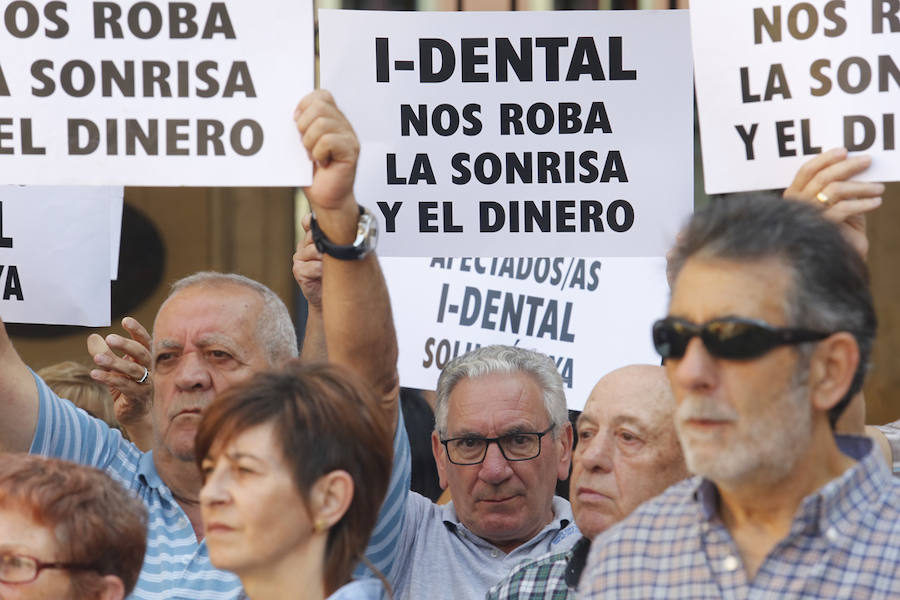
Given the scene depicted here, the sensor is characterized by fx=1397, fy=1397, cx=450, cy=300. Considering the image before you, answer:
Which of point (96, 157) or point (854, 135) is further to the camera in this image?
point (96, 157)

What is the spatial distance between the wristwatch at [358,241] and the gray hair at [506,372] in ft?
2.66

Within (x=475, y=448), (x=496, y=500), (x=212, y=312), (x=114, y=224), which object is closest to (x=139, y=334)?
(x=114, y=224)

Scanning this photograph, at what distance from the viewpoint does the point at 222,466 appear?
249 centimetres

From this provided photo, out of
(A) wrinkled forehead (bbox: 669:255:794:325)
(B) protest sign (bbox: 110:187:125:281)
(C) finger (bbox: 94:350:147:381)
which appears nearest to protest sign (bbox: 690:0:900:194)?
(A) wrinkled forehead (bbox: 669:255:794:325)

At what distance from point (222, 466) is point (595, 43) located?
163 centimetres

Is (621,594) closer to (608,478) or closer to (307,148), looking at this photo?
(608,478)

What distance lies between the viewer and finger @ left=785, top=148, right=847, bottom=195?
2988 millimetres

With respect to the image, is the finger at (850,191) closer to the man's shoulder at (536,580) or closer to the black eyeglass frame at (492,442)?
the man's shoulder at (536,580)

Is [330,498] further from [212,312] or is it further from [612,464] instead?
[212,312]

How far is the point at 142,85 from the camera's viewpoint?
132 inches

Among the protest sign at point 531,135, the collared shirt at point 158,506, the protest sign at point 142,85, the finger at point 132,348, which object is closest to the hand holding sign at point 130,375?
the finger at point 132,348

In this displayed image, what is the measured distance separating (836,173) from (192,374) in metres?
1.62

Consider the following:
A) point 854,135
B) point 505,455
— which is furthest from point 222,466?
point 854,135

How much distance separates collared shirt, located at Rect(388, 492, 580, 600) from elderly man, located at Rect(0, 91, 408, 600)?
9.4 inches
